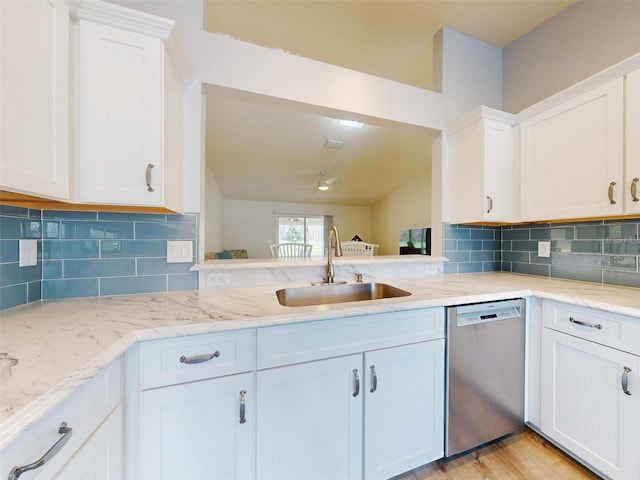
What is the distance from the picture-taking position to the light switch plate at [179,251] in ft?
4.54

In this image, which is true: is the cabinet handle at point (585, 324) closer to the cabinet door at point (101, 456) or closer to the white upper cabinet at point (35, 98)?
the cabinet door at point (101, 456)

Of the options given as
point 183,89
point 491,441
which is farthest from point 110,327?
point 491,441

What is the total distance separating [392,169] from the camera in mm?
5137

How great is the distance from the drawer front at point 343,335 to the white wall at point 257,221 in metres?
5.84

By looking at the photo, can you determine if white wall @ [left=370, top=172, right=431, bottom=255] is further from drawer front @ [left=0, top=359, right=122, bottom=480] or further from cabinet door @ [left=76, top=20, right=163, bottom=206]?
drawer front @ [left=0, top=359, right=122, bottom=480]

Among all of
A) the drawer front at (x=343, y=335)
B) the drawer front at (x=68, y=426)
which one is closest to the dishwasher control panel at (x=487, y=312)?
the drawer front at (x=343, y=335)

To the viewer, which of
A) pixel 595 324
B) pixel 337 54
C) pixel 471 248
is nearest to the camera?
pixel 595 324

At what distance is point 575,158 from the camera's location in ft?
4.99

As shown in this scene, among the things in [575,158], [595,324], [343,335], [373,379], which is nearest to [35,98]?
[343,335]

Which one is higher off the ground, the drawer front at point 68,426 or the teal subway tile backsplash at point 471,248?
the teal subway tile backsplash at point 471,248

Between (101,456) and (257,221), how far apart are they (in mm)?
6212

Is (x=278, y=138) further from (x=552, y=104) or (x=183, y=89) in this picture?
(x=552, y=104)

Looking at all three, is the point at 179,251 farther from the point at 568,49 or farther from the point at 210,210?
the point at 210,210

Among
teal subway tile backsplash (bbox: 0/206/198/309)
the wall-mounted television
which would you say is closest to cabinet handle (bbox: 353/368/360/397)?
teal subway tile backsplash (bbox: 0/206/198/309)
